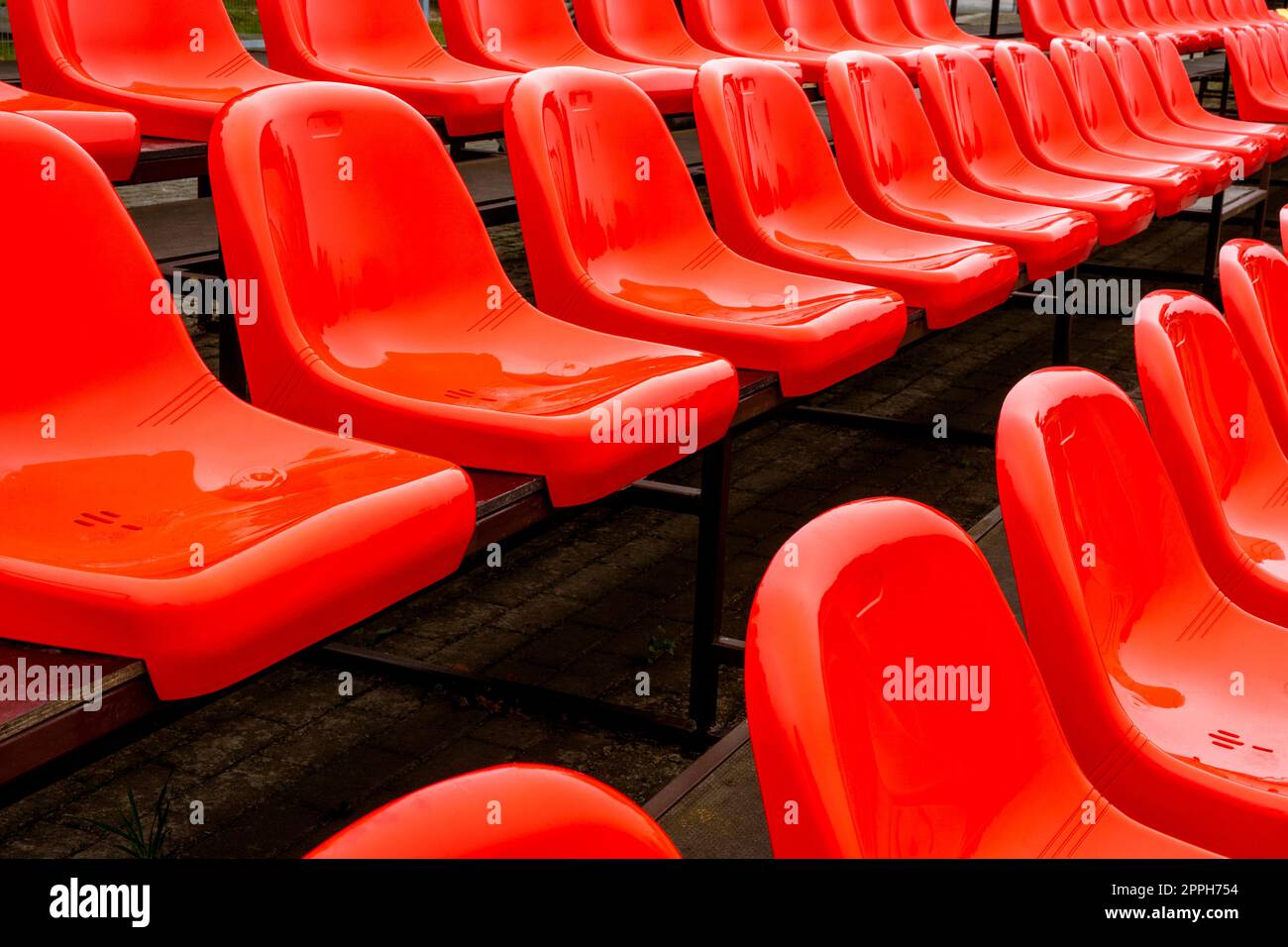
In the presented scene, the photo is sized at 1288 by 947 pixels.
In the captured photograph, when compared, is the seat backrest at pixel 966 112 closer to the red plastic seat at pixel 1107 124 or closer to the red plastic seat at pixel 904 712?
the red plastic seat at pixel 1107 124

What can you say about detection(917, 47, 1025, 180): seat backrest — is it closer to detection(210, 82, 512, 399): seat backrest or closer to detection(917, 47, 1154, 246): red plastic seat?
detection(917, 47, 1154, 246): red plastic seat

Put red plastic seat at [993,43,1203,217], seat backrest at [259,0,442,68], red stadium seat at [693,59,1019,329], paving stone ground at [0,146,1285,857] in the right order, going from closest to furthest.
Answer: paving stone ground at [0,146,1285,857] → red stadium seat at [693,59,1019,329] → seat backrest at [259,0,442,68] → red plastic seat at [993,43,1203,217]

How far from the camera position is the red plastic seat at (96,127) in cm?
177

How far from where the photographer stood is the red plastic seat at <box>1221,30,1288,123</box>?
20.1 ft

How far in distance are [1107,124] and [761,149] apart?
2.42 m

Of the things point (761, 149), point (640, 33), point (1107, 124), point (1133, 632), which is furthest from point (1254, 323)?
point (1107, 124)

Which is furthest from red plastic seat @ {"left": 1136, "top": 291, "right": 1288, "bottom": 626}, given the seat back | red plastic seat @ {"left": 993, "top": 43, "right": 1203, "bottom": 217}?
red plastic seat @ {"left": 993, "top": 43, "right": 1203, "bottom": 217}

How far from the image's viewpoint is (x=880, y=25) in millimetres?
4945

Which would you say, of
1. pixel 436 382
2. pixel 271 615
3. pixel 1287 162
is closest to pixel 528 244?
pixel 436 382

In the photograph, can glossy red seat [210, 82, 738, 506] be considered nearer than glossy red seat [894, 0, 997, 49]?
Yes

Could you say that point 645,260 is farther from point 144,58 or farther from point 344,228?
point 144,58

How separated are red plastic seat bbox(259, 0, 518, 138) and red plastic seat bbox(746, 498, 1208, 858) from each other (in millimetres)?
1768

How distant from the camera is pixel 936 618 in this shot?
0.94 metres
